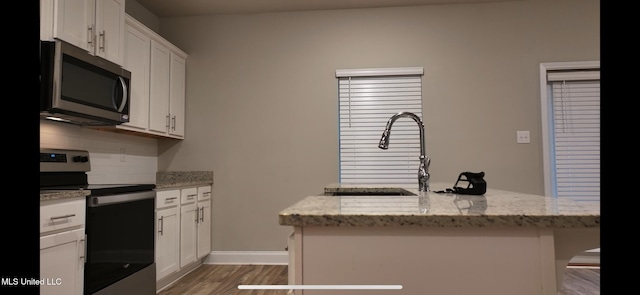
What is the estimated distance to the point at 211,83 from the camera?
3865mm

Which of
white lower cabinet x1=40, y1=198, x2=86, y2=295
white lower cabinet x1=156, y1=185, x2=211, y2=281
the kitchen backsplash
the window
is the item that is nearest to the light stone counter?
white lower cabinet x1=40, y1=198, x2=86, y2=295

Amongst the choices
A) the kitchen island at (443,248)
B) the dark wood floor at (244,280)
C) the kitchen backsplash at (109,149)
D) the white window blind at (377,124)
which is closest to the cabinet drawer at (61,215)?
the kitchen backsplash at (109,149)

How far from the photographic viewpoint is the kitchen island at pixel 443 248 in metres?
0.75

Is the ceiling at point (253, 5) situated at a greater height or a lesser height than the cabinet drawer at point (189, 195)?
greater

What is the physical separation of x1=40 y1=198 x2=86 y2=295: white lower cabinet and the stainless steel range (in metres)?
0.05

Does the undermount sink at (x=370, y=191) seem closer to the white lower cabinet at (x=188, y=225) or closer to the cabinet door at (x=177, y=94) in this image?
the white lower cabinet at (x=188, y=225)

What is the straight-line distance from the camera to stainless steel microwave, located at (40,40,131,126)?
201 cm

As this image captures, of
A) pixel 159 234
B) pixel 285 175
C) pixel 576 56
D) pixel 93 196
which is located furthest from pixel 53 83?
pixel 576 56

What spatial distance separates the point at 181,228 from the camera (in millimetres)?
3137

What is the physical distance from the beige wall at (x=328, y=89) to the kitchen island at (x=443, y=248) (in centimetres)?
292

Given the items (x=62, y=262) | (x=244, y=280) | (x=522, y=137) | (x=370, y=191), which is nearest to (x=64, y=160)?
(x=62, y=262)

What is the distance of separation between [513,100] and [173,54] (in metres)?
3.21
